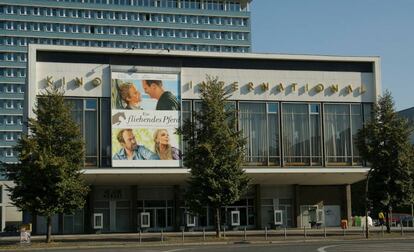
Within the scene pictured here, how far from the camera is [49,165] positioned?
4194 centimetres

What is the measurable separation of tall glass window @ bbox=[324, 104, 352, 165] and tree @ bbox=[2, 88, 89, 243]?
80.2 feet

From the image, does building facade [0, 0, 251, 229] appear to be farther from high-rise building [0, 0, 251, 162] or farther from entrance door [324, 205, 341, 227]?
entrance door [324, 205, 341, 227]

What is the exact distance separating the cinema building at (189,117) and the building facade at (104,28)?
3017 inches

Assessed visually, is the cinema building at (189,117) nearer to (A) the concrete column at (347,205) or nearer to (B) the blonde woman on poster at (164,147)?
(B) the blonde woman on poster at (164,147)

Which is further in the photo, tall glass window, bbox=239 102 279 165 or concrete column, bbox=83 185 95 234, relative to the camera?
tall glass window, bbox=239 102 279 165

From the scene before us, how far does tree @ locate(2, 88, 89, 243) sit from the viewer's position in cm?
4225

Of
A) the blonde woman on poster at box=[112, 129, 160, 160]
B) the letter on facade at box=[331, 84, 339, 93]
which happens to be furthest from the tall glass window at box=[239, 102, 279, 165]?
the blonde woman on poster at box=[112, 129, 160, 160]

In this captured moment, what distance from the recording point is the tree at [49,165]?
4225cm

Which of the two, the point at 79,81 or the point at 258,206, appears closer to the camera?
the point at 79,81

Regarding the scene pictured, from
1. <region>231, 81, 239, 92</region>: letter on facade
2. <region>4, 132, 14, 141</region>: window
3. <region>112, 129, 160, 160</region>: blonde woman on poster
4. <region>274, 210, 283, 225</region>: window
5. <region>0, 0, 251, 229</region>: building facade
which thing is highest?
<region>0, 0, 251, 229</region>: building facade

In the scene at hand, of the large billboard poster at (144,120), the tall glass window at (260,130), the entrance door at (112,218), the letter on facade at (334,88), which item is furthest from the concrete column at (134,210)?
the letter on facade at (334,88)

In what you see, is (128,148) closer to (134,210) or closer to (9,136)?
(134,210)

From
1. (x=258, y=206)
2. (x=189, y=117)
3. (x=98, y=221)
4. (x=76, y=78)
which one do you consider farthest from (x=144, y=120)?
(x=258, y=206)

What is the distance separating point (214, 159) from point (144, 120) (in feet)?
36.7
